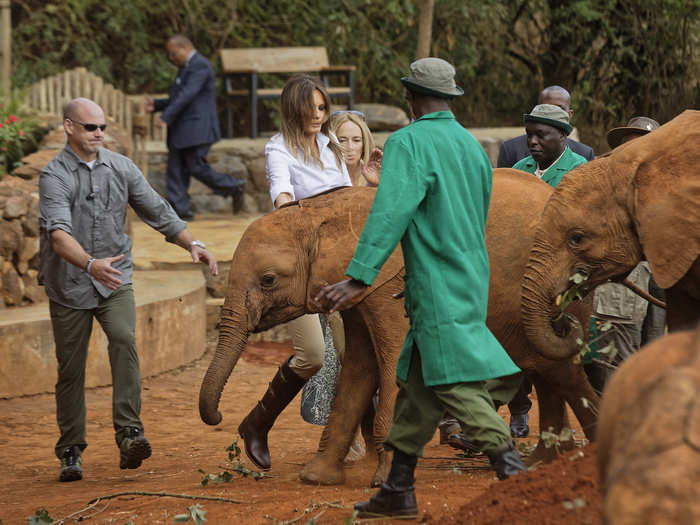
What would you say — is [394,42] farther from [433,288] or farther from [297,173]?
[433,288]

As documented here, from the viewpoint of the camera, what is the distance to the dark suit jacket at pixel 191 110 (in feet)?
47.0

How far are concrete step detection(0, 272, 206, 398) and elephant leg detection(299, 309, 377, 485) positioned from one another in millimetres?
3979

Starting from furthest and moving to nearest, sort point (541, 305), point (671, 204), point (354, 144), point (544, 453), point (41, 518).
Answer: point (354, 144), point (544, 453), point (541, 305), point (41, 518), point (671, 204)

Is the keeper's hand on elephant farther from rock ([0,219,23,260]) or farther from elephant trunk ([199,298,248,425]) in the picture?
rock ([0,219,23,260])

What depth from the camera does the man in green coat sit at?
4520 mm

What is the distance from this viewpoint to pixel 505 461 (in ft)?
14.9

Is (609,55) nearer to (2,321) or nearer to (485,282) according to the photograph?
(2,321)

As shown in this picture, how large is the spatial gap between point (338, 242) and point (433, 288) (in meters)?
1.16

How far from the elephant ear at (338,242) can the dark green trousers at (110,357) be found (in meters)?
1.47

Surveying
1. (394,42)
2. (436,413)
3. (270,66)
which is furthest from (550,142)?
(394,42)

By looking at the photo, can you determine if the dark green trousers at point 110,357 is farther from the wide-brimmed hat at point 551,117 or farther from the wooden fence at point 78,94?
the wooden fence at point 78,94

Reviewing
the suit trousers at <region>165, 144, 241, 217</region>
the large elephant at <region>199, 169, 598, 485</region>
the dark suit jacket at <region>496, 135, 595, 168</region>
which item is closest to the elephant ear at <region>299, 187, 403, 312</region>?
the large elephant at <region>199, 169, 598, 485</region>

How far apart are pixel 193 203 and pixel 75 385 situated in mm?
9578

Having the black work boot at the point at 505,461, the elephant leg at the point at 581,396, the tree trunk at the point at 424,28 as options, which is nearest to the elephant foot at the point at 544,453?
the elephant leg at the point at 581,396
